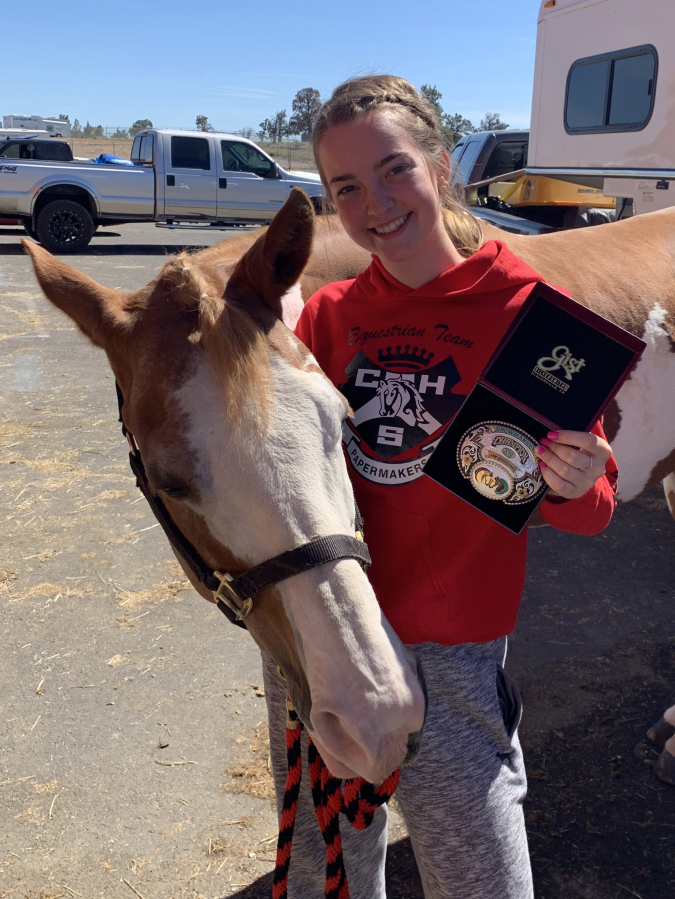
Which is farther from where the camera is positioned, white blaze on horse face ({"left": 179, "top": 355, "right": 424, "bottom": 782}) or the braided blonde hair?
the braided blonde hair

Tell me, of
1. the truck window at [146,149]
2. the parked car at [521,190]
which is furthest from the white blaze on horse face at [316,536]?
the truck window at [146,149]

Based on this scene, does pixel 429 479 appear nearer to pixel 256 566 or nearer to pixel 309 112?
pixel 256 566

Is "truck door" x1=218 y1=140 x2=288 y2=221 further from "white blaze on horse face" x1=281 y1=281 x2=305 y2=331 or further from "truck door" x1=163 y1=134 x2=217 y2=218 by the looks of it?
"white blaze on horse face" x1=281 y1=281 x2=305 y2=331

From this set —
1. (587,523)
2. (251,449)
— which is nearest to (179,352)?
(251,449)

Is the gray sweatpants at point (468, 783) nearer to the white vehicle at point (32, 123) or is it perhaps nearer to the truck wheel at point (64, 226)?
the truck wheel at point (64, 226)

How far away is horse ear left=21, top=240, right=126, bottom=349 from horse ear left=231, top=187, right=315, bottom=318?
272mm

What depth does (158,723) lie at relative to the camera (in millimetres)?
2686

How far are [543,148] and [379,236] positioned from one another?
23.7ft

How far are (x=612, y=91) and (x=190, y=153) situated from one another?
29.0 feet

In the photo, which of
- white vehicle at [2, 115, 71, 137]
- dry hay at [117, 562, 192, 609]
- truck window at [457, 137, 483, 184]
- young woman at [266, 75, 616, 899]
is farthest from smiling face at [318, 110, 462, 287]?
white vehicle at [2, 115, 71, 137]

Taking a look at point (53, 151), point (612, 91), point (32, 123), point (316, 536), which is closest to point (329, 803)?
point (316, 536)

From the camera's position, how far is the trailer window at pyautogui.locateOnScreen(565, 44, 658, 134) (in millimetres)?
5922

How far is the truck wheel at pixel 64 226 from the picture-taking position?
39.3ft

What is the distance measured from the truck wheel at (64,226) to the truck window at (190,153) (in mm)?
1985
